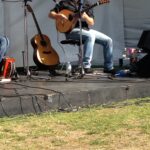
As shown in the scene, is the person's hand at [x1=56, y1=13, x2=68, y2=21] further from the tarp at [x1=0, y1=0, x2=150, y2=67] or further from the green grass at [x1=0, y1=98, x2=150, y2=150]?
the green grass at [x1=0, y1=98, x2=150, y2=150]

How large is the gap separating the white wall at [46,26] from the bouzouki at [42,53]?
22.5 inches

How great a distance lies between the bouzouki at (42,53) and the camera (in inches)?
303

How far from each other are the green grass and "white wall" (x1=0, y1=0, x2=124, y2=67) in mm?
2808

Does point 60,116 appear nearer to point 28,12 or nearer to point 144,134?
point 144,134

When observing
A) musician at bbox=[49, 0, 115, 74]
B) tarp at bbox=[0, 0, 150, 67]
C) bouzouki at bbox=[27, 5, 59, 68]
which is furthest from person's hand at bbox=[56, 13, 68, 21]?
tarp at bbox=[0, 0, 150, 67]

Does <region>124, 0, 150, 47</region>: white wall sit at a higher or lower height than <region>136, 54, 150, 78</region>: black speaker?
higher

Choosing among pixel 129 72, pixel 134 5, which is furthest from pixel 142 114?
pixel 134 5

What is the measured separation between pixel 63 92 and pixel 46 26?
305 cm

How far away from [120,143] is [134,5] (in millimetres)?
5452

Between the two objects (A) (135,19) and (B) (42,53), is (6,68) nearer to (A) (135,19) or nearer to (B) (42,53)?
(B) (42,53)

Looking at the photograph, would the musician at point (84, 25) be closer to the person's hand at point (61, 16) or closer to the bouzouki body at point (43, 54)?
the person's hand at point (61, 16)

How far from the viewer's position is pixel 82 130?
16.1 feet

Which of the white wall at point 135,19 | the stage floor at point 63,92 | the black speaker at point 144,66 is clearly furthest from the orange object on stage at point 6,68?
the white wall at point 135,19

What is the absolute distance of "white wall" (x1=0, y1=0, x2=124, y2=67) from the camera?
829 centimetres
